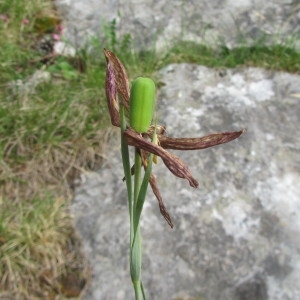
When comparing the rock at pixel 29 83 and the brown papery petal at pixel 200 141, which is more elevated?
the brown papery petal at pixel 200 141

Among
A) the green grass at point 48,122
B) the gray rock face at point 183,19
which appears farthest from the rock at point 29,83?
the gray rock face at point 183,19

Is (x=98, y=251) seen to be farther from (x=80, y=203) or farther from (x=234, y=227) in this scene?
(x=234, y=227)

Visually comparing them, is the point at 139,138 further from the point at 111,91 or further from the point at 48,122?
the point at 48,122

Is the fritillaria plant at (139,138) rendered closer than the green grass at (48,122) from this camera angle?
Yes

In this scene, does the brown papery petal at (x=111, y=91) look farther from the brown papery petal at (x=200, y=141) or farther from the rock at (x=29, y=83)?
the rock at (x=29, y=83)

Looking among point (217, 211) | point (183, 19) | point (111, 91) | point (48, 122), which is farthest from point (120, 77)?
point (183, 19)

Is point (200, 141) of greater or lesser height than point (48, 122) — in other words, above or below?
above

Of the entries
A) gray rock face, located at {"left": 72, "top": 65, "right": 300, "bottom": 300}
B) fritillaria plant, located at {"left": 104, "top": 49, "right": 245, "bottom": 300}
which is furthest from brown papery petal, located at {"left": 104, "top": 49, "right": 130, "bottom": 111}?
gray rock face, located at {"left": 72, "top": 65, "right": 300, "bottom": 300}

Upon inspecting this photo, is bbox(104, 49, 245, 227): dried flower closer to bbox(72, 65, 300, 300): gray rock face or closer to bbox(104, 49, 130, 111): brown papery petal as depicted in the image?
bbox(104, 49, 130, 111): brown papery petal
